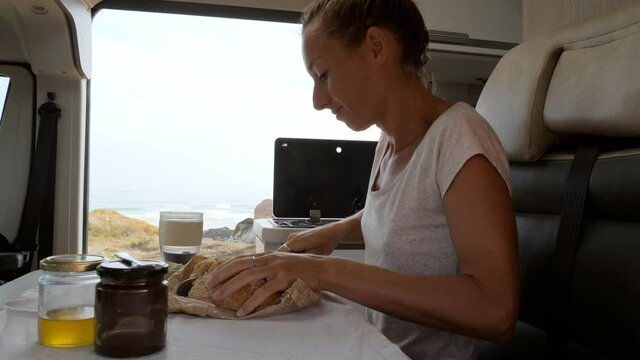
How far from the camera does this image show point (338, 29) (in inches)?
40.4

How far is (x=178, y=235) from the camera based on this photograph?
1.11 meters

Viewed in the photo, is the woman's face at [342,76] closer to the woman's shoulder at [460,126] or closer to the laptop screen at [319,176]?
the woman's shoulder at [460,126]

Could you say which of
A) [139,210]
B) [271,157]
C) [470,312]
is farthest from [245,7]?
[470,312]

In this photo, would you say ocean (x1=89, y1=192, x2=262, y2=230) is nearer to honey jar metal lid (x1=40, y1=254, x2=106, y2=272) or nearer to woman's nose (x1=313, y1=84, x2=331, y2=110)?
woman's nose (x1=313, y1=84, x2=331, y2=110)

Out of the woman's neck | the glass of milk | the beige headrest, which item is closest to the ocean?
the glass of milk

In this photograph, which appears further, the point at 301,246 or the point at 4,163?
the point at 4,163

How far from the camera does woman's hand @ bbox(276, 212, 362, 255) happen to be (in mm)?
1108

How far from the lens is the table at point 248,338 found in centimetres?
54

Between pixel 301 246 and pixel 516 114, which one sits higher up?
pixel 516 114

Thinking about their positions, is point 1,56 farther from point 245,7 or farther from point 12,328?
point 12,328

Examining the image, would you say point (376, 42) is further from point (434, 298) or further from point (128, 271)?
point (128, 271)

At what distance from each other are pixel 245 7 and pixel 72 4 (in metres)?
0.68

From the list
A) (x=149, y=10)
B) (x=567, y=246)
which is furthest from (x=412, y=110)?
(x=149, y=10)

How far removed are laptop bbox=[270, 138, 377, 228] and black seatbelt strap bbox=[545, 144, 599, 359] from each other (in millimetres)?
1324
